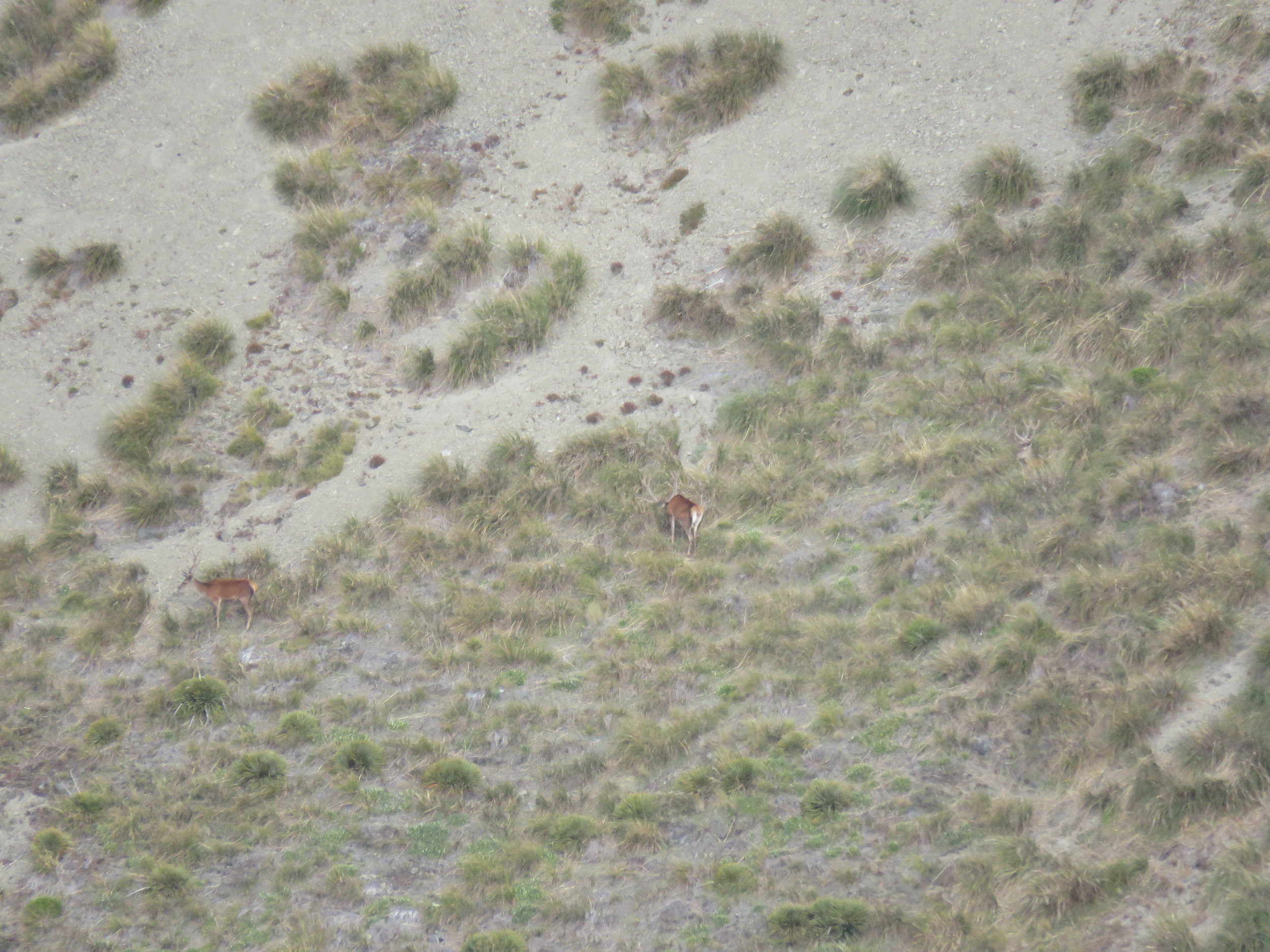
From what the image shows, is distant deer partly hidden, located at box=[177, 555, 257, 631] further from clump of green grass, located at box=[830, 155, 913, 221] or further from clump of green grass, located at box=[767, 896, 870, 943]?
clump of green grass, located at box=[830, 155, 913, 221]

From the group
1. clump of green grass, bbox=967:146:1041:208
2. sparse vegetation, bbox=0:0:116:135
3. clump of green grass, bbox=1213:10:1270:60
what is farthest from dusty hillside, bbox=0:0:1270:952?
sparse vegetation, bbox=0:0:116:135

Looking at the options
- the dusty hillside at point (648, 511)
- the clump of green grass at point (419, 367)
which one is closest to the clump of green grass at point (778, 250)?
the dusty hillside at point (648, 511)

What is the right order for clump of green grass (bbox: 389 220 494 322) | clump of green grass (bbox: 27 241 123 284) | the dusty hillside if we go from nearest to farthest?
the dusty hillside → clump of green grass (bbox: 389 220 494 322) → clump of green grass (bbox: 27 241 123 284)

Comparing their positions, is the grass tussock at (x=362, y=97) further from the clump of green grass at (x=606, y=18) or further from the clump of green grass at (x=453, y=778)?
the clump of green grass at (x=453, y=778)

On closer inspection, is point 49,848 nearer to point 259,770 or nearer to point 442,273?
point 259,770

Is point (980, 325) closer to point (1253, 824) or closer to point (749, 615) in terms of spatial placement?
point (749, 615)

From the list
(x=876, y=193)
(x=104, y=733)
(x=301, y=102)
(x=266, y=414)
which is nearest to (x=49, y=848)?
(x=104, y=733)
